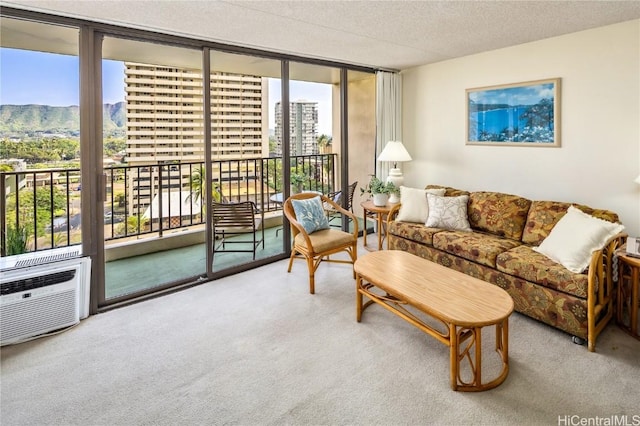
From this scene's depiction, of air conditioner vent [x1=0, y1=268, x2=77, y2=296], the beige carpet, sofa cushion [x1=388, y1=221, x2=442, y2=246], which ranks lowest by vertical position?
the beige carpet

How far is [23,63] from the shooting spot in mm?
2936

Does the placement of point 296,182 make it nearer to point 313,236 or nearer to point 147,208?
point 313,236

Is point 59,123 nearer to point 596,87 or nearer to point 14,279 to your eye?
point 14,279

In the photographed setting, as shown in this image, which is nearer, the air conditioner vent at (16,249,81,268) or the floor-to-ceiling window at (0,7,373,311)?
the air conditioner vent at (16,249,81,268)

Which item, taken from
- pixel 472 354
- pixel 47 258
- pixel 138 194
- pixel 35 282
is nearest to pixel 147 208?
pixel 138 194

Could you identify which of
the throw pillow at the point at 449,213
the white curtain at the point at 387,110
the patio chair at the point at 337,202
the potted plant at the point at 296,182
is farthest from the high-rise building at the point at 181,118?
the throw pillow at the point at 449,213

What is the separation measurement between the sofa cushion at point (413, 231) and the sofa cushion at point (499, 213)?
43 cm

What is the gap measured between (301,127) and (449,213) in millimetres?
2402

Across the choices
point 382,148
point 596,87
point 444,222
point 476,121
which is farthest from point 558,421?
point 382,148

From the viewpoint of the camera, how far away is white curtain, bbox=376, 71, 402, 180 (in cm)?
505

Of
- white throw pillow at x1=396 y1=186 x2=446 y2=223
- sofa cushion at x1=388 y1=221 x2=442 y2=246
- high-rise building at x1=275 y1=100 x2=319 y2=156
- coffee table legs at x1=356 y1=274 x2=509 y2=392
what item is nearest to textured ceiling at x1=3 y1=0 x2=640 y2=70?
high-rise building at x1=275 y1=100 x2=319 y2=156

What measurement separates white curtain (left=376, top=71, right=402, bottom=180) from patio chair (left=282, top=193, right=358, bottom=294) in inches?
63.1

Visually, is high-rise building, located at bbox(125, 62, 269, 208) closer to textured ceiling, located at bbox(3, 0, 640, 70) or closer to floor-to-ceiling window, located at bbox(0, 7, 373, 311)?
floor-to-ceiling window, located at bbox(0, 7, 373, 311)

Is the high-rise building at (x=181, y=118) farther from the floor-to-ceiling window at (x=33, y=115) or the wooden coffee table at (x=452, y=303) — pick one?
the wooden coffee table at (x=452, y=303)
